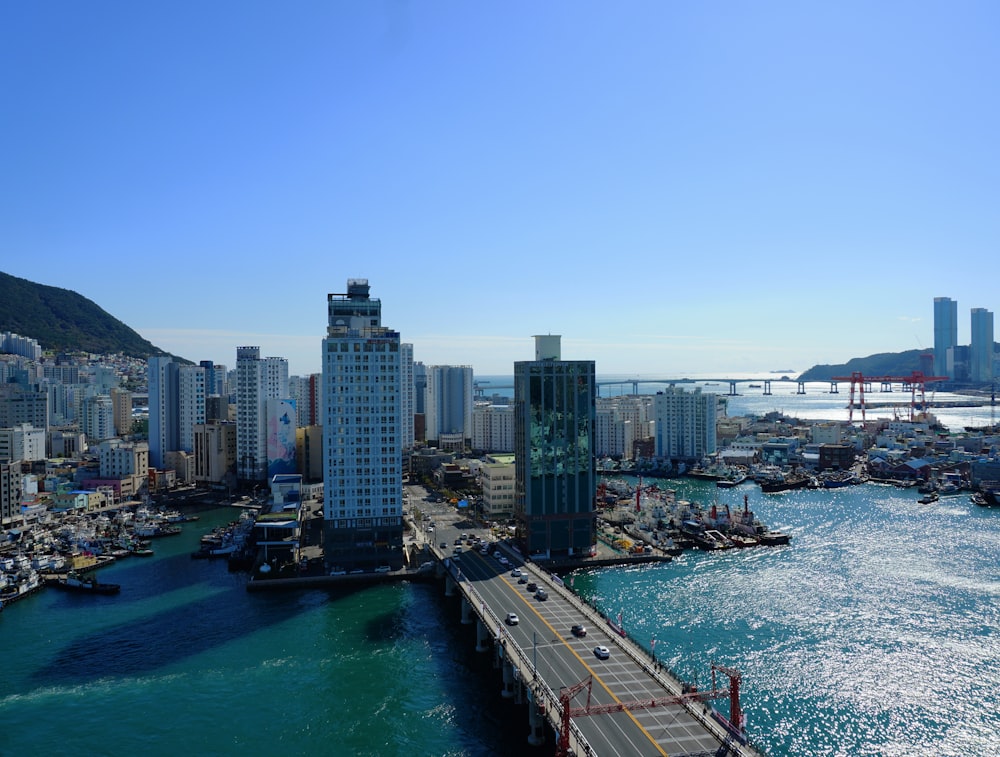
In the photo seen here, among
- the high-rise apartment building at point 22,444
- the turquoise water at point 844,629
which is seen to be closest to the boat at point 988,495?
the turquoise water at point 844,629

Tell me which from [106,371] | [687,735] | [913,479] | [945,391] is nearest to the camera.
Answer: [687,735]

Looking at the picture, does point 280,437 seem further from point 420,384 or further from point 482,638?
point 482,638

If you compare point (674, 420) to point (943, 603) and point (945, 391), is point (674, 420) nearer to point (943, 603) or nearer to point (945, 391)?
point (943, 603)

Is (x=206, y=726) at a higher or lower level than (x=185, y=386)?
lower

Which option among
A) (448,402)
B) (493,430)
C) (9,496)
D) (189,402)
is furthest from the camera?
(448,402)

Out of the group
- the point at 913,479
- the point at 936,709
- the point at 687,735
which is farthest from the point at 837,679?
the point at 913,479

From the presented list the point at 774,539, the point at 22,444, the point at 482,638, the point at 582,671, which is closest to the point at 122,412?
the point at 22,444

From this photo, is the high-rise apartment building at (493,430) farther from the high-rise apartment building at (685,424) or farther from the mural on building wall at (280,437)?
the mural on building wall at (280,437)
